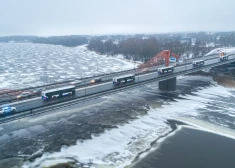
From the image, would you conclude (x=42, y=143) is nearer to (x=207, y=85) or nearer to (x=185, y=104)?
(x=185, y=104)

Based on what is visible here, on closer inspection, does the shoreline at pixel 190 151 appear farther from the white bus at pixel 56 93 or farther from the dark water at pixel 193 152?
the white bus at pixel 56 93

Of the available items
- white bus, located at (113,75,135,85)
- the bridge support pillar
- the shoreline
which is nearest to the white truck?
the shoreline

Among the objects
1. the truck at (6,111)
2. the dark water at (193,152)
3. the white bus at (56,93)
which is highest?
the white bus at (56,93)

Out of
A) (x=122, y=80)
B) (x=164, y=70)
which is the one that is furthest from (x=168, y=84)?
(x=122, y=80)

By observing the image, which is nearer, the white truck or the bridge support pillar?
the white truck

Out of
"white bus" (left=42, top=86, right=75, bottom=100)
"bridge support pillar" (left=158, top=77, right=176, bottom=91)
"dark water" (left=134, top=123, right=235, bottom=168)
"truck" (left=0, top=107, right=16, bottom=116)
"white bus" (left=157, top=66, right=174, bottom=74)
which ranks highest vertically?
"white bus" (left=157, top=66, right=174, bottom=74)

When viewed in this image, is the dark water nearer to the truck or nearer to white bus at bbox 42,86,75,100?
the truck

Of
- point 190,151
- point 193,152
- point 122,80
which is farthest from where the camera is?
point 122,80

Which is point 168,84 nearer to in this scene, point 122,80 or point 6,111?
point 122,80

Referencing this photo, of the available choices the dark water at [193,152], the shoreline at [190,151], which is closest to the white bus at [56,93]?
the shoreline at [190,151]
